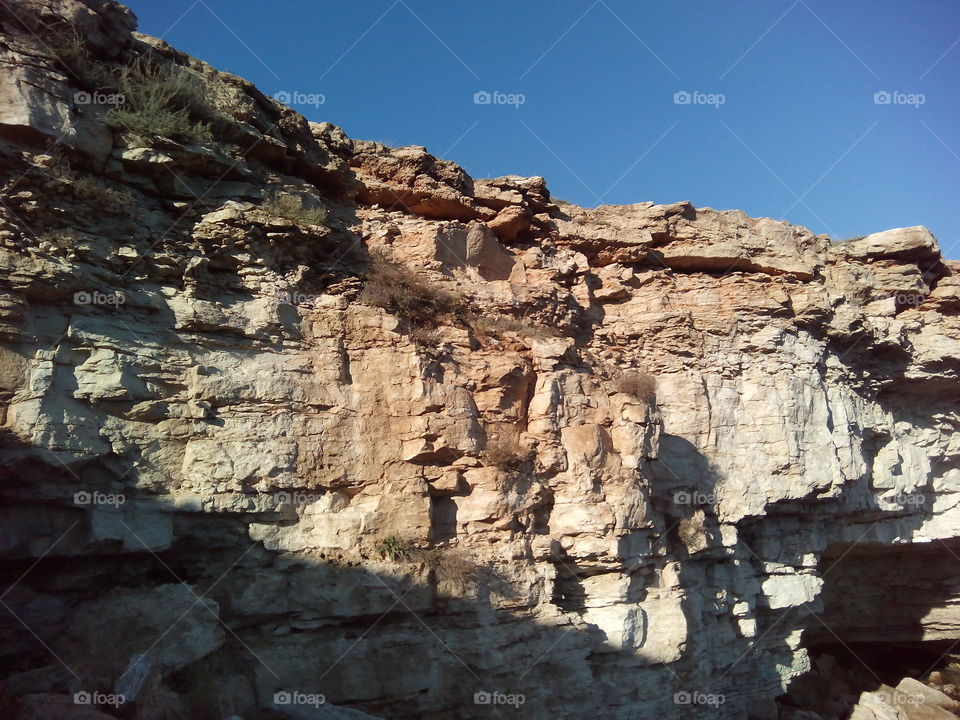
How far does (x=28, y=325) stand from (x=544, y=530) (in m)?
6.53

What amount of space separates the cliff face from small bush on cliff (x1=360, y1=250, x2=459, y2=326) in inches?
2.0

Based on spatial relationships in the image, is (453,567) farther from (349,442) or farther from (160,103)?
(160,103)

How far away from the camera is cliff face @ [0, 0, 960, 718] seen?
22.6ft

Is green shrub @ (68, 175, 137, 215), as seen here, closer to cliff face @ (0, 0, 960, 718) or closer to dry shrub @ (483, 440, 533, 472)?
cliff face @ (0, 0, 960, 718)

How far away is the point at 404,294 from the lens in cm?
948

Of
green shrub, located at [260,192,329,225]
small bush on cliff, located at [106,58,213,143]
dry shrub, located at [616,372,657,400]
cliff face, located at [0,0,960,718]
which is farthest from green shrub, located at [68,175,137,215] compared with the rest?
dry shrub, located at [616,372,657,400]

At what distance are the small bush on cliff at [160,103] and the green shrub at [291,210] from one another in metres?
1.10

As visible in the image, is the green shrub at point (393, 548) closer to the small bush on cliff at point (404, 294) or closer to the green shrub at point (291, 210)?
the small bush on cliff at point (404, 294)

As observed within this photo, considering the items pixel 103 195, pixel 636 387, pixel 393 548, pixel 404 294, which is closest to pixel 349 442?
pixel 393 548

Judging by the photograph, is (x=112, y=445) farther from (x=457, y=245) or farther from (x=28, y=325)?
(x=457, y=245)

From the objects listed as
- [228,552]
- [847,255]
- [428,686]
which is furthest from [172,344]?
[847,255]

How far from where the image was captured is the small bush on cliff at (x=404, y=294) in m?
9.30

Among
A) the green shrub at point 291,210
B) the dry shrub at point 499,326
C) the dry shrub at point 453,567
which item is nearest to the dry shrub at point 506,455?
the dry shrub at point 453,567

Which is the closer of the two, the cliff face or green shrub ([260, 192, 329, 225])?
the cliff face
